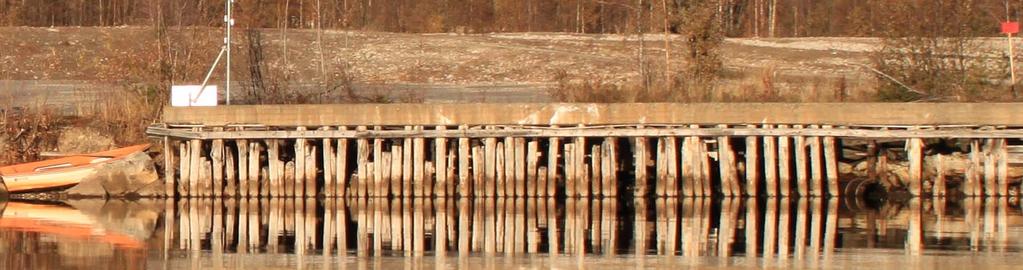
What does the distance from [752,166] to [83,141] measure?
11832 millimetres

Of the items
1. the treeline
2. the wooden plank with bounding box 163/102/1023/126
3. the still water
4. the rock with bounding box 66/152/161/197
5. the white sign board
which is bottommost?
the still water

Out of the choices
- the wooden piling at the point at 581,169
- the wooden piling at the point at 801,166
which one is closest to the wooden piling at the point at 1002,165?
the wooden piling at the point at 801,166

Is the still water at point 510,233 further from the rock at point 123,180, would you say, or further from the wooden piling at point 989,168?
the rock at point 123,180

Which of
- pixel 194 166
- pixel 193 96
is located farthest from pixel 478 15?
pixel 194 166

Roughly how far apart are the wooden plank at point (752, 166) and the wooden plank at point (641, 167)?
1034 mm

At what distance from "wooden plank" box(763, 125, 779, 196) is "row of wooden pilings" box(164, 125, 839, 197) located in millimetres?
16

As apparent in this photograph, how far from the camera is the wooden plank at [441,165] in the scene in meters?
28.0

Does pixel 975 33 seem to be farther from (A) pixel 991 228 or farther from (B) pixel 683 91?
(A) pixel 991 228

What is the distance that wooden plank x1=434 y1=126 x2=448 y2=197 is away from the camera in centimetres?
2802

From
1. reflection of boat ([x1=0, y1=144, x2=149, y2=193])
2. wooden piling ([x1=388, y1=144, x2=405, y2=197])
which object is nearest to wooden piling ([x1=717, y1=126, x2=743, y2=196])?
wooden piling ([x1=388, y1=144, x2=405, y2=197])

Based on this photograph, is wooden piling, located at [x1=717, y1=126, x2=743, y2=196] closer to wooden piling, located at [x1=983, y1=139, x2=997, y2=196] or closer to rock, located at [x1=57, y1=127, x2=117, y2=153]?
wooden piling, located at [x1=983, y1=139, x2=997, y2=196]

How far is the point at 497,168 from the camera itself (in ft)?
92.3

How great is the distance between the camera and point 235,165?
1147 inches

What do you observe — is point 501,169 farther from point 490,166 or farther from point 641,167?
point 641,167
